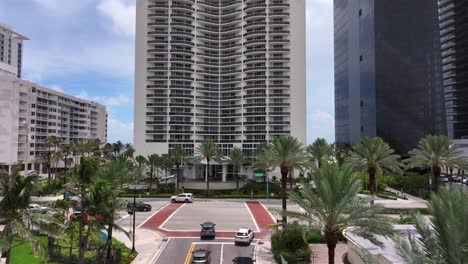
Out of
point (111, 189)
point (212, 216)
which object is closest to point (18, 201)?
point (111, 189)

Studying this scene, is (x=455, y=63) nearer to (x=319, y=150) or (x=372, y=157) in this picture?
(x=319, y=150)

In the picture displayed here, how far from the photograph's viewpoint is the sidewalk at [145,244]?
30628 mm

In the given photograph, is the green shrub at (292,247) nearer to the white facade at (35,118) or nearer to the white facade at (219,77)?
the white facade at (35,118)

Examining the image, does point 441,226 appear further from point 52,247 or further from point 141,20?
point 141,20

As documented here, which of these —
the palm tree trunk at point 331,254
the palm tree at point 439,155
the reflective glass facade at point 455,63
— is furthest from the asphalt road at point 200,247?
the reflective glass facade at point 455,63

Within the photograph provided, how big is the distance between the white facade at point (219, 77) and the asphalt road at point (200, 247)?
56.6 meters

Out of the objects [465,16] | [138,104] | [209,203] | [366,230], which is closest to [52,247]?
[366,230]

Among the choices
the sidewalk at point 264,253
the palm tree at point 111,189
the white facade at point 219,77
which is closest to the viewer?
the palm tree at point 111,189

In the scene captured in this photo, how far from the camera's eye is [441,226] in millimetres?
9406

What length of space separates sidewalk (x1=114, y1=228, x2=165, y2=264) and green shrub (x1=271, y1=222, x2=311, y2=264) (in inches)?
433

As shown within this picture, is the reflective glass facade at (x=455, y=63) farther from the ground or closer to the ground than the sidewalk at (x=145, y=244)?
farther from the ground

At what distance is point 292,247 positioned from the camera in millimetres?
29688

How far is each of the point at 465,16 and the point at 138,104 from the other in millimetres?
94855

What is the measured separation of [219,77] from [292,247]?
74.4 meters
